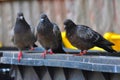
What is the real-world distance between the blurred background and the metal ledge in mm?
3339

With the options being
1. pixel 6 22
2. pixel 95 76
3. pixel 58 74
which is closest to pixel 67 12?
pixel 6 22

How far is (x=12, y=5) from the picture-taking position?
11562mm

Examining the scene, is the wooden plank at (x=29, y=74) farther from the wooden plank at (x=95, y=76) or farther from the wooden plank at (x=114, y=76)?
the wooden plank at (x=114, y=76)

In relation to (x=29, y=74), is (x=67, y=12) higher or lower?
higher

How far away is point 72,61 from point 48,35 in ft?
6.26

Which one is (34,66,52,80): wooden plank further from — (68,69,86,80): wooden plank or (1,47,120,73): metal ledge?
(68,69,86,80): wooden plank

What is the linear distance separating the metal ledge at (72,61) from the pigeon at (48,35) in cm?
68

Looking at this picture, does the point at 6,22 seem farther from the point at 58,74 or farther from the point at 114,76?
the point at 114,76

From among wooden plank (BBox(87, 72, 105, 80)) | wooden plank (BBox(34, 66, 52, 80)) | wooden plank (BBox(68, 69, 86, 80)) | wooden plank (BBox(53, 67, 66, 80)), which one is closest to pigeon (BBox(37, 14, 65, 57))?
wooden plank (BBox(34, 66, 52, 80))

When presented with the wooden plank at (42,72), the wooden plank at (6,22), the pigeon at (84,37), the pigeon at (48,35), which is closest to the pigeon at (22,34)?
the pigeon at (48,35)

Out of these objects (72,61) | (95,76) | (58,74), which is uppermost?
(72,61)

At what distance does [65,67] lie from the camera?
5312mm

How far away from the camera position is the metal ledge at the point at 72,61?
4.44m

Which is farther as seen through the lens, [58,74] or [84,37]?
[84,37]
